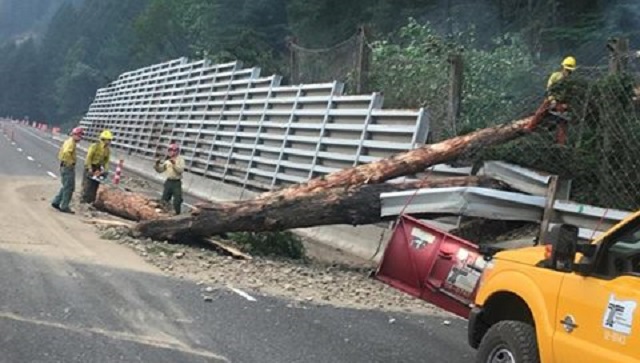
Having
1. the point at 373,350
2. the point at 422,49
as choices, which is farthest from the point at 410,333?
→ the point at 422,49

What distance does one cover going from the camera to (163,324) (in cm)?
741

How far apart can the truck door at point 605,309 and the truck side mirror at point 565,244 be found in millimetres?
92

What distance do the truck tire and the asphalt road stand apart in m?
1.43

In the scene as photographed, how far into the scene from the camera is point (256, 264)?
11.2 m

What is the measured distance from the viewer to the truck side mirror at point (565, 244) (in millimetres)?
4820

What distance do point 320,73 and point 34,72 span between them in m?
139

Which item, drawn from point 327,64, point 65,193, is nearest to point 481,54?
point 327,64

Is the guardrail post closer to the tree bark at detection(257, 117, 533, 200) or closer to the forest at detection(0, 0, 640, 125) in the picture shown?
the tree bark at detection(257, 117, 533, 200)

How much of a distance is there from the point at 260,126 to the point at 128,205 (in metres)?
7.41

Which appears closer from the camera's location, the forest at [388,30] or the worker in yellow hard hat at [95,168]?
the worker in yellow hard hat at [95,168]

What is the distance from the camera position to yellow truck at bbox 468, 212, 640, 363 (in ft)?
14.4

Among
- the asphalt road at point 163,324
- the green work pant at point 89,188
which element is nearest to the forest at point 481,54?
the asphalt road at point 163,324

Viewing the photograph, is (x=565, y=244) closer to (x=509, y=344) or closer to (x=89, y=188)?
(x=509, y=344)

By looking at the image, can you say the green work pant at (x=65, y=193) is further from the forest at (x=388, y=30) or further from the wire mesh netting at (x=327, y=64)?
the forest at (x=388, y=30)
